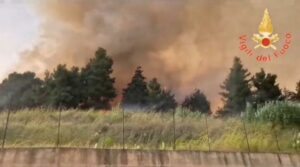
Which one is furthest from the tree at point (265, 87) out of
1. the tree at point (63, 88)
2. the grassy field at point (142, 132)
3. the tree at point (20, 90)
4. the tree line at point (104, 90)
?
the tree at point (20, 90)

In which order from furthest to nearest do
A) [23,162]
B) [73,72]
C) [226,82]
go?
[226,82] → [73,72] → [23,162]

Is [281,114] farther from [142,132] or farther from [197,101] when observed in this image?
[197,101]

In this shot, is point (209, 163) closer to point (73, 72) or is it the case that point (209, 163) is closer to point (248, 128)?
point (248, 128)

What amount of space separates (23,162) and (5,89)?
15.3 meters

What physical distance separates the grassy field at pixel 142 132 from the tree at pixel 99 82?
6.03 meters

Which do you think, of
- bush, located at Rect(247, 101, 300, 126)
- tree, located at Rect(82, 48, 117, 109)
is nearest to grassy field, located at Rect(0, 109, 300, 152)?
bush, located at Rect(247, 101, 300, 126)

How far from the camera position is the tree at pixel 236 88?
23.6 meters

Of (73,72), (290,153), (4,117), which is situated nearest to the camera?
(290,153)

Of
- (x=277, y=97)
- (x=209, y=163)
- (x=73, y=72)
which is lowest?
(x=209, y=163)

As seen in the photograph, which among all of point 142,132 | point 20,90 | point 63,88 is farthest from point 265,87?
point 20,90

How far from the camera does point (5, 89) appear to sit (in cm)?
2362

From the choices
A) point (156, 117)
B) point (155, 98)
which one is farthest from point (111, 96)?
point (156, 117)

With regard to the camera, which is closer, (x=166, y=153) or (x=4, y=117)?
(x=166, y=153)

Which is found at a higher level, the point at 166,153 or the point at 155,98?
the point at 155,98
